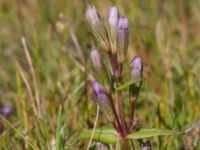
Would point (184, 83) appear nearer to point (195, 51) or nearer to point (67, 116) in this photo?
point (195, 51)

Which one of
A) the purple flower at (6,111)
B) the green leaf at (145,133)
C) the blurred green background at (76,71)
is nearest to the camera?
the green leaf at (145,133)

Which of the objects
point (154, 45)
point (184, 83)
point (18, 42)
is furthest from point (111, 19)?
point (18, 42)

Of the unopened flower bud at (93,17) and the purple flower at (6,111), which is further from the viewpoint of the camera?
the purple flower at (6,111)

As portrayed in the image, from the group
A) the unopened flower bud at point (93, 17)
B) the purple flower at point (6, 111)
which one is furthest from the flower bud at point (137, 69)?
the purple flower at point (6, 111)

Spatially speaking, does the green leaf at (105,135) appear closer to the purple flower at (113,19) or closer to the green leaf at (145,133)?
the green leaf at (145,133)

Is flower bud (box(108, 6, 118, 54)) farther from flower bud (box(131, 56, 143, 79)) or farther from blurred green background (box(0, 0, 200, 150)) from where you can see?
blurred green background (box(0, 0, 200, 150))

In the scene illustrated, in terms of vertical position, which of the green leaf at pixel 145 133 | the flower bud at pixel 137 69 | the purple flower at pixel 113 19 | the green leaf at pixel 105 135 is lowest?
the green leaf at pixel 105 135

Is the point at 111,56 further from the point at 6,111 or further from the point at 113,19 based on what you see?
the point at 6,111

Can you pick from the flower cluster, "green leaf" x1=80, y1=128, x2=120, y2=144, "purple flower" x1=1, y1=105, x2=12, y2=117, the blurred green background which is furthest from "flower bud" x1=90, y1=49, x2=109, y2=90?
"purple flower" x1=1, y1=105, x2=12, y2=117
